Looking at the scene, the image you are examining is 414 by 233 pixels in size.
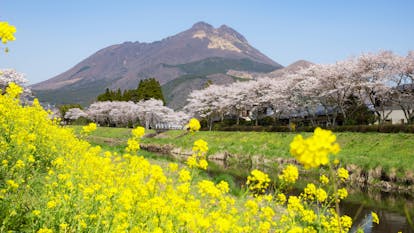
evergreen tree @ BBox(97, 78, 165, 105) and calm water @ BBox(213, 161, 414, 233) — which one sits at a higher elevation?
evergreen tree @ BBox(97, 78, 165, 105)

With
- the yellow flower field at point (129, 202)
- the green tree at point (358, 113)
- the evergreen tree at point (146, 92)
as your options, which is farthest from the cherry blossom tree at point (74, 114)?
the yellow flower field at point (129, 202)

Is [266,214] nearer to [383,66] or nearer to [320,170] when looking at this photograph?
[320,170]

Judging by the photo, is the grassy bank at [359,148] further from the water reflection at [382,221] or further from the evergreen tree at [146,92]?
the evergreen tree at [146,92]

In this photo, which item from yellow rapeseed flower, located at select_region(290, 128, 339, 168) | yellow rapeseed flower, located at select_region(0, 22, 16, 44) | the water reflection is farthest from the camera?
the water reflection

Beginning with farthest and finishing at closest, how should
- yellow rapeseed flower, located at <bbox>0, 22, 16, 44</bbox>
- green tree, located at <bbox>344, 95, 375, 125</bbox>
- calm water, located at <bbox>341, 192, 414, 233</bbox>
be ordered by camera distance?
green tree, located at <bbox>344, 95, 375, 125</bbox> < calm water, located at <bbox>341, 192, 414, 233</bbox> < yellow rapeseed flower, located at <bbox>0, 22, 16, 44</bbox>

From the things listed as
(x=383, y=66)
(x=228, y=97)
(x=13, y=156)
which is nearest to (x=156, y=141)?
(x=228, y=97)

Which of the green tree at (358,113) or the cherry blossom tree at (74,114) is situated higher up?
the green tree at (358,113)

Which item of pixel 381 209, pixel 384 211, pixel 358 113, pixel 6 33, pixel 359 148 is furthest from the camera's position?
pixel 358 113

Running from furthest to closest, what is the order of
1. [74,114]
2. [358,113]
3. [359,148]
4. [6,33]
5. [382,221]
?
[74,114] → [358,113] → [359,148] → [382,221] → [6,33]

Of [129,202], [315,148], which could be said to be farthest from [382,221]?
[315,148]

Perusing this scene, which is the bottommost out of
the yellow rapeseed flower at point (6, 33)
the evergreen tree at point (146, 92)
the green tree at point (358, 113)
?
the green tree at point (358, 113)

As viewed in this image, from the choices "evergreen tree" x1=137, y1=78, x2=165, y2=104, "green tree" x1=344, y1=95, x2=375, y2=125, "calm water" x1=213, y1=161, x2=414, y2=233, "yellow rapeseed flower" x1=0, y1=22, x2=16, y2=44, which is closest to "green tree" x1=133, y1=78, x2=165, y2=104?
"evergreen tree" x1=137, y1=78, x2=165, y2=104

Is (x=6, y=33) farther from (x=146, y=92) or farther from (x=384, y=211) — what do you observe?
(x=146, y=92)

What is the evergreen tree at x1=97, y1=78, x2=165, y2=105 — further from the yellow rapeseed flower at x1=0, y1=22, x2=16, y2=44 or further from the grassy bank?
the yellow rapeseed flower at x1=0, y1=22, x2=16, y2=44
